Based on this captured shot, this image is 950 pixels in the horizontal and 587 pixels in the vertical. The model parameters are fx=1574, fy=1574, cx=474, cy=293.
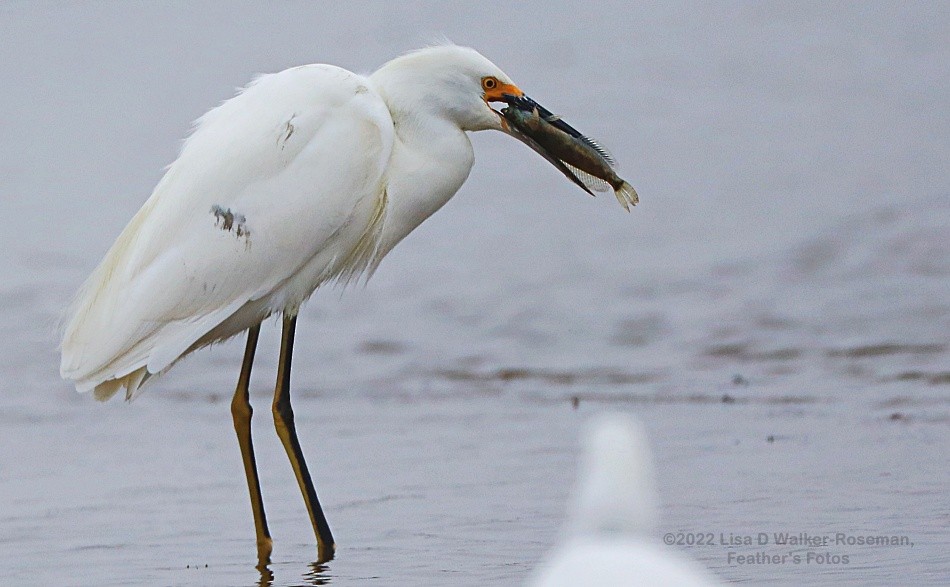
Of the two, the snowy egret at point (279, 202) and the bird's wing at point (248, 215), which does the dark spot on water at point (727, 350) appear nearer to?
the snowy egret at point (279, 202)

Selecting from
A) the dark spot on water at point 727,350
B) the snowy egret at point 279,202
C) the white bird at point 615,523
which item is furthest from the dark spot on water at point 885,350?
the white bird at point 615,523

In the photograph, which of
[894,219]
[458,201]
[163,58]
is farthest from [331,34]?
[894,219]

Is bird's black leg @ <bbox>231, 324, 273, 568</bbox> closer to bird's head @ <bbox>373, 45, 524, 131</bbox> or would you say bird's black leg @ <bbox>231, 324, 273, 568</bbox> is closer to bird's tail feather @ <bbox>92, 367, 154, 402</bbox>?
bird's tail feather @ <bbox>92, 367, 154, 402</bbox>

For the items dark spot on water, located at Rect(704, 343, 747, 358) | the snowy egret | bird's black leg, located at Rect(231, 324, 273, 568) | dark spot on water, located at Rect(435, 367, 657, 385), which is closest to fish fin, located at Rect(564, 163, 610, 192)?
the snowy egret

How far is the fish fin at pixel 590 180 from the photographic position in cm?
495

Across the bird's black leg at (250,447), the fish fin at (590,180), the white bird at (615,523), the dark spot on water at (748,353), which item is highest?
the dark spot on water at (748,353)

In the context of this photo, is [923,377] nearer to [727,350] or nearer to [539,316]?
[727,350]

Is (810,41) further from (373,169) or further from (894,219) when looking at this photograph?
(373,169)

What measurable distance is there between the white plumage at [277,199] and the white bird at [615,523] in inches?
108

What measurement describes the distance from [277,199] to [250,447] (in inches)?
32.5

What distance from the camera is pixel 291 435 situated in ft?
16.5

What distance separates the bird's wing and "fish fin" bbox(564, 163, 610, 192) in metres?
0.63

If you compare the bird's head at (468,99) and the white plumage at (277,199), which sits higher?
the bird's head at (468,99)

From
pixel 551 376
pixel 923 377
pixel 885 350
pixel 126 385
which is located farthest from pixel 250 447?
pixel 885 350
